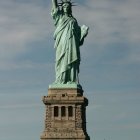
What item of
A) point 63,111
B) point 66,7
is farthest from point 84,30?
point 63,111

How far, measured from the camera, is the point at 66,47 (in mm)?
53719

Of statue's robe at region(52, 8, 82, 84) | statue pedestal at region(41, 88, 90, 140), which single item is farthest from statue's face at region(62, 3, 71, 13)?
statue pedestal at region(41, 88, 90, 140)

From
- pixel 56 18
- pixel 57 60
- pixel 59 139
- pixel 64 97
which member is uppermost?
pixel 56 18

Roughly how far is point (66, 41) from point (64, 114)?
22.2ft

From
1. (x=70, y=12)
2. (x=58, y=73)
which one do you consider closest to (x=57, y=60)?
(x=58, y=73)

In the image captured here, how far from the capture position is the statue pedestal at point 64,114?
168ft

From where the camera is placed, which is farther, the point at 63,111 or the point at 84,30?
the point at 84,30

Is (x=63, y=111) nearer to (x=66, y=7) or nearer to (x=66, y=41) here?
(x=66, y=41)

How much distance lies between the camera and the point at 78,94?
52.2 meters

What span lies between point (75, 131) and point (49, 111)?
112 inches

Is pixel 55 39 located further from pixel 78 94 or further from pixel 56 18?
pixel 78 94

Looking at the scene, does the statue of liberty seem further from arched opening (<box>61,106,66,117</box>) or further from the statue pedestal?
arched opening (<box>61,106,66,117</box>)

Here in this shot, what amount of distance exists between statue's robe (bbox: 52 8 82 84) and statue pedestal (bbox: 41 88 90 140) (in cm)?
173

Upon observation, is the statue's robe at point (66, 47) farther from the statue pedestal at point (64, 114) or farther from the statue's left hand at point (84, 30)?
the statue pedestal at point (64, 114)
